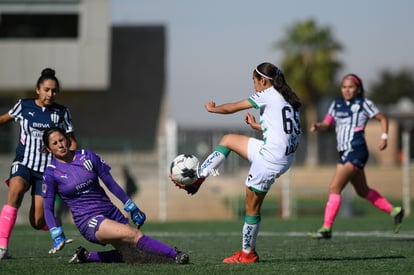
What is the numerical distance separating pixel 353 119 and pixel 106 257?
175 inches

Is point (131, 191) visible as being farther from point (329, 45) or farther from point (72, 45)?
point (329, 45)

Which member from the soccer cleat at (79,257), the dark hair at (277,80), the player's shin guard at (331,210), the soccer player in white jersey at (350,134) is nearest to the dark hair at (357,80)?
the soccer player in white jersey at (350,134)

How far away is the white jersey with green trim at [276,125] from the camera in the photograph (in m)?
7.93

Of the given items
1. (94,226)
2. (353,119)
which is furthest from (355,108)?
(94,226)

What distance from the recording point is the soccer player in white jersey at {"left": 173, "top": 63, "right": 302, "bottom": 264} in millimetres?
7926

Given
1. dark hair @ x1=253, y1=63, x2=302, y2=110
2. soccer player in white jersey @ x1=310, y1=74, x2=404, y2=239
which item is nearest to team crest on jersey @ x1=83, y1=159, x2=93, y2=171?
dark hair @ x1=253, y1=63, x2=302, y2=110

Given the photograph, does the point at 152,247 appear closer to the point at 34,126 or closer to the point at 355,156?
the point at 34,126

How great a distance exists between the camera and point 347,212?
77.9ft

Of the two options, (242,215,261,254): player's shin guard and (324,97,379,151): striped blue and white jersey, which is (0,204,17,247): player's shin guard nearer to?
(242,215,261,254): player's shin guard

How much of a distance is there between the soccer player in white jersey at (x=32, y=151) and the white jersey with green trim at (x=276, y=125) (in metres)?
2.26

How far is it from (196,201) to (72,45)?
47.3 feet

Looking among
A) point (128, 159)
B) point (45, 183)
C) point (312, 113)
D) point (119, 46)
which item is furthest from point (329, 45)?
point (45, 183)

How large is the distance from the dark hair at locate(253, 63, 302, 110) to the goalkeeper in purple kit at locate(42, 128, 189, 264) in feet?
5.34

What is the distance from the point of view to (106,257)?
8297 mm
